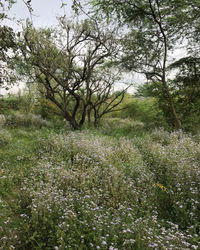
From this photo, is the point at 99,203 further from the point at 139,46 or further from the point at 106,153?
the point at 139,46

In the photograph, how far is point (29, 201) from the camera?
12.6 feet

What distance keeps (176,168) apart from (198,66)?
7.42 metres

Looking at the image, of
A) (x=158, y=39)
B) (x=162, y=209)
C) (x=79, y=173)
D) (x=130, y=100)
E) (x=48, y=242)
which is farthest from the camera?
(x=130, y=100)

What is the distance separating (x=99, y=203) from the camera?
379 centimetres

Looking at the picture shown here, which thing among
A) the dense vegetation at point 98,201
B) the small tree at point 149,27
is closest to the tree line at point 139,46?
the small tree at point 149,27

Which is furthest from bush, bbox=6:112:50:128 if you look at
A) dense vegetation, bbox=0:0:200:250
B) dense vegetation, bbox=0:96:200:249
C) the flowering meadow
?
the flowering meadow

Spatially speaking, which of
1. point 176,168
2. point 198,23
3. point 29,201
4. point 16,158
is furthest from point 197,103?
point 29,201

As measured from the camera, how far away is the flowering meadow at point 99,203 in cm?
265

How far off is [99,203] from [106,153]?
2.41 m

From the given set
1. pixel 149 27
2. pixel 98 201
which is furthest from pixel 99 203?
pixel 149 27

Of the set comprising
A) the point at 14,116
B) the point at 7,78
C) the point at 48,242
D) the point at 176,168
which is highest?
the point at 7,78

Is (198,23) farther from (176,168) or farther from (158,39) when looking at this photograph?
(176,168)

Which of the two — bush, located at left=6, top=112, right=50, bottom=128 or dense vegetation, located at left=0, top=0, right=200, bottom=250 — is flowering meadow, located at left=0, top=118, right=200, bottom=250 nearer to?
dense vegetation, located at left=0, top=0, right=200, bottom=250

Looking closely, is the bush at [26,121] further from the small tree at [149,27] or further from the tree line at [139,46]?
the small tree at [149,27]
